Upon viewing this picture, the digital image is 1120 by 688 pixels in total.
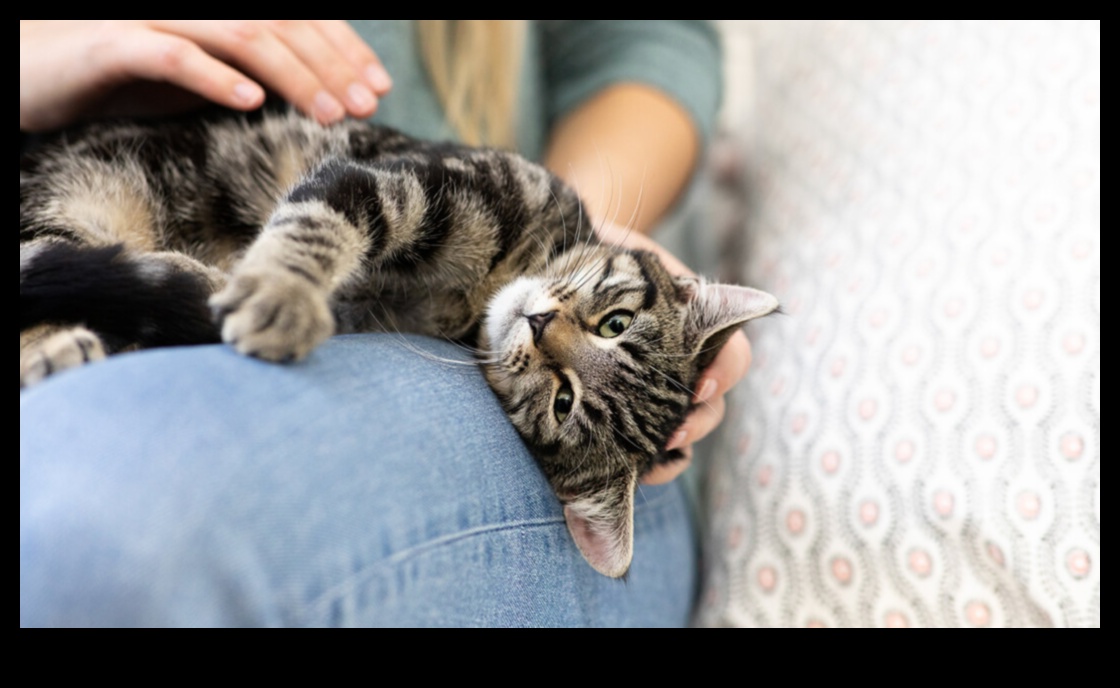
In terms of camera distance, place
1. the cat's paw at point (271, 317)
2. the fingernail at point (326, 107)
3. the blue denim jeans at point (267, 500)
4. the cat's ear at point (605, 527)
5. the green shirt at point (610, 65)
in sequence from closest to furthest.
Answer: the blue denim jeans at point (267, 500) → the cat's paw at point (271, 317) → the cat's ear at point (605, 527) → the fingernail at point (326, 107) → the green shirt at point (610, 65)

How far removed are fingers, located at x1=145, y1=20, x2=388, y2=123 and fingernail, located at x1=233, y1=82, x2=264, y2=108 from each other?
0.06 metres

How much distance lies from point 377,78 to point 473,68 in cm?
29

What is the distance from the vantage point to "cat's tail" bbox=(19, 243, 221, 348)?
0.70 m

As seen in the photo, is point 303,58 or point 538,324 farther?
point 303,58

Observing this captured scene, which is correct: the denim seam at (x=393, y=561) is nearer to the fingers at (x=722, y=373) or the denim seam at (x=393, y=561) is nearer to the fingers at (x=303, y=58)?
the fingers at (x=722, y=373)

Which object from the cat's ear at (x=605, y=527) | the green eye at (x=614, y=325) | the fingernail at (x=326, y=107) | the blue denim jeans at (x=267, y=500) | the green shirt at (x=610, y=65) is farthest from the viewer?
the green shirt at (x=610, y=65)

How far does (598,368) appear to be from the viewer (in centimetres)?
94

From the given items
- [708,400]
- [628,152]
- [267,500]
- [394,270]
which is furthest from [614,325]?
[628,152]

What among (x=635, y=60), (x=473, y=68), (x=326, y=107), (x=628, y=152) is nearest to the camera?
(x=326, y=107)

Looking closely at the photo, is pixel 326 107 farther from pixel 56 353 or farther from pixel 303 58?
pixel 56 353

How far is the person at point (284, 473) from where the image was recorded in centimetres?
51

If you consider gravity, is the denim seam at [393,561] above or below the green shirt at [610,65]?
below

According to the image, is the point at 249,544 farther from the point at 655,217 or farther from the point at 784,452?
Answer: the point at 655,217

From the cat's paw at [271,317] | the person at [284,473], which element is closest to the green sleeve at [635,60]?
the person at [284,473]
